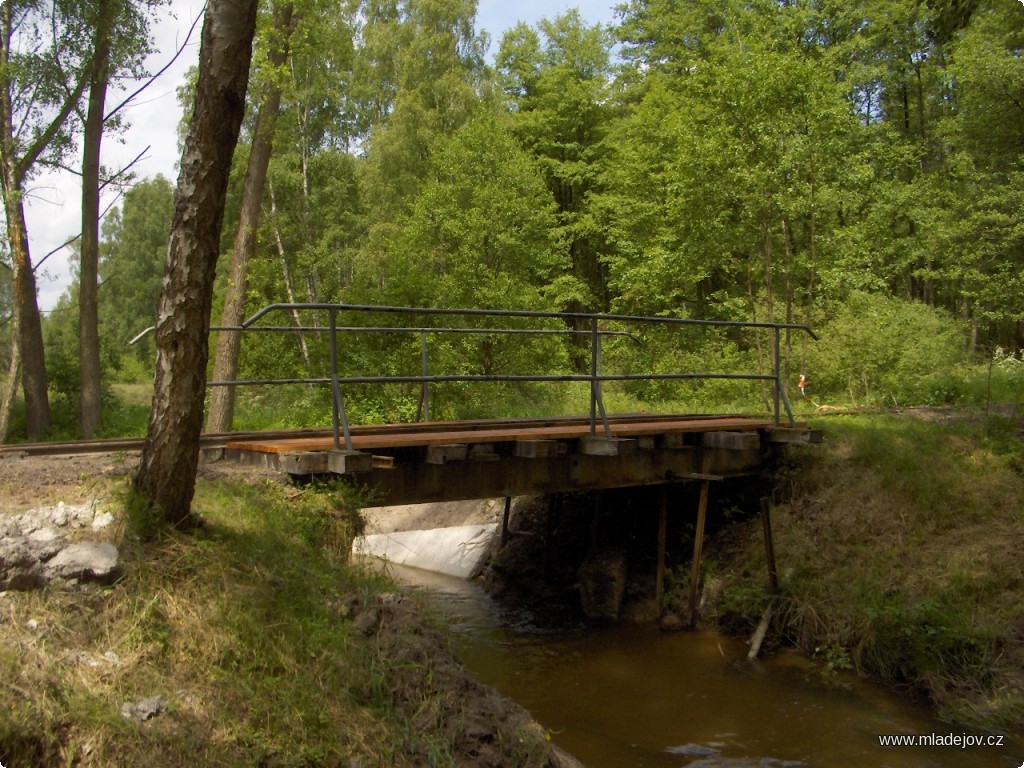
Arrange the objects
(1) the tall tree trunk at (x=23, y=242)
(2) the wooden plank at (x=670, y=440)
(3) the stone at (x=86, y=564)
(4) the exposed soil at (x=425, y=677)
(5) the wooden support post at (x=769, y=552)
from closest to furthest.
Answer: (3) the stone at (x=86, y=564), (4) the exposed soil at (x=425, y=677), (2) the wooden plank at (x=670, y=440), (5) the wooden support post at (x=769, y=552), (1) the tall tree trunk at (x=23, y=242)

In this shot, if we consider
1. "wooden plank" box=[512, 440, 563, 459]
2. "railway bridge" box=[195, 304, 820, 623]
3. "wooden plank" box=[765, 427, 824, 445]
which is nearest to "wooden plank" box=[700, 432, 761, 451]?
"railway bridge" box=[195, 304, 820, 623]

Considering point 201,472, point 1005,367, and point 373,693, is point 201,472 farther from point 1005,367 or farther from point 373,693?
point 1005,367

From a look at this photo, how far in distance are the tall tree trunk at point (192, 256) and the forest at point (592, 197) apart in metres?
2.81

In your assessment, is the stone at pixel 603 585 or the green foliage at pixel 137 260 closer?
the stone at pixel 603 585

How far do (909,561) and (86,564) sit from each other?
7.74 metres

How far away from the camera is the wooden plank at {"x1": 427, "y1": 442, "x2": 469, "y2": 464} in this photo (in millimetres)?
7098

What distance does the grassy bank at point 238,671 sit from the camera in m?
4.08

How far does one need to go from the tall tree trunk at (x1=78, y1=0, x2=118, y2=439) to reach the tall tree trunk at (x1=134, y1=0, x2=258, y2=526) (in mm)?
12844

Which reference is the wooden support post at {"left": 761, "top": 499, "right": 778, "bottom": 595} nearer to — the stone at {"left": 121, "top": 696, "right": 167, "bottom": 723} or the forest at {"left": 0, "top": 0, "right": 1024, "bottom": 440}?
the forest at {"left": 0, "top": 0, "right": 1024, "bottom": 440}

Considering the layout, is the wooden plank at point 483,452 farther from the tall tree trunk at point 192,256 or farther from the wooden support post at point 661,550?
the wooden support post at point 661,550

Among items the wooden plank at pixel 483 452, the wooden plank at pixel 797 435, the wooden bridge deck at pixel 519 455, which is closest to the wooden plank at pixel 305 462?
the wooden bridge deck at pixel 519 455

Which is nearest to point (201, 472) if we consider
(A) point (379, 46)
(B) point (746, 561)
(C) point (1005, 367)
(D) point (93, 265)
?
(B) point (746, 561)

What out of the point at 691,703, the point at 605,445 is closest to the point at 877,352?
the point at 605,445

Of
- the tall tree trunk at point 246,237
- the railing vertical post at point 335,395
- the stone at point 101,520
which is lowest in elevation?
the stone at point 101,520
